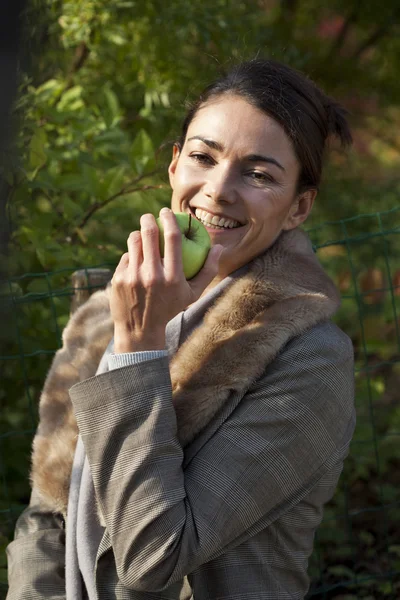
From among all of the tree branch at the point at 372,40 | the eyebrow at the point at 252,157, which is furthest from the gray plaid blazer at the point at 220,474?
the tree branch at the point at 372,40

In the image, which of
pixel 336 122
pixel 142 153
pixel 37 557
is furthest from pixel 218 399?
pixel 142 153

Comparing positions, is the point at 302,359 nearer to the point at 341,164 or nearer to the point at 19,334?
the point at 19,334

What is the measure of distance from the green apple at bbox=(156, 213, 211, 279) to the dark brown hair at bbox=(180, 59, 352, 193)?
336 mm

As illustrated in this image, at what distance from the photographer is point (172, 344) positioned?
186 centimetres

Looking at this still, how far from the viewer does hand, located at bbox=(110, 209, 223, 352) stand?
156 cm

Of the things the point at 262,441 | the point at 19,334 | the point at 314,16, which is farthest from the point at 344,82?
the point at 262,441

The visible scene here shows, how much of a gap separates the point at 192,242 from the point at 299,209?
0.43 m

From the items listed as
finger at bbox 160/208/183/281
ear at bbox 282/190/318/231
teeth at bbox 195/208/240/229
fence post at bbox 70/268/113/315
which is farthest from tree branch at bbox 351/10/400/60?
finger at bbox 160/208/183/281

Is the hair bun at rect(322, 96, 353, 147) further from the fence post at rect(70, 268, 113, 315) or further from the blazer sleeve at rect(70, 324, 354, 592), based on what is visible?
the fence post at rect(70, 268, 113, 315)

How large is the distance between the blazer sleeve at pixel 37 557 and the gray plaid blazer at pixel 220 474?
0.95 feet

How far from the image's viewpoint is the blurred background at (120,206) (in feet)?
8.91

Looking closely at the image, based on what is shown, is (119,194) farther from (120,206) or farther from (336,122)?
(336,122)

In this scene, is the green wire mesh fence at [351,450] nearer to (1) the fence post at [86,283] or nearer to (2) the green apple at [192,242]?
(1) the fence post at [86,283]

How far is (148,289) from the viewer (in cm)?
156
